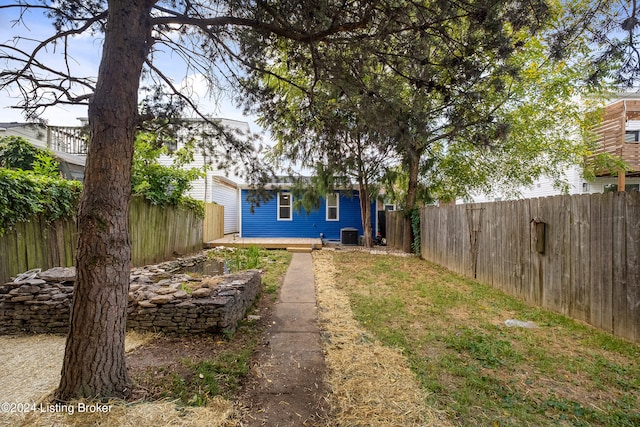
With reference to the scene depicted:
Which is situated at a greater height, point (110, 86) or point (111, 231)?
point (110, 86)

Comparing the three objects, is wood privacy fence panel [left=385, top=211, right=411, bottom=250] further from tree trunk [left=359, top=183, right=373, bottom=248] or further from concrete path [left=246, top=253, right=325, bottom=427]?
concrete path [left=246, top=253, right=325, bottom=427]

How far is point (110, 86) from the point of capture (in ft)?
6.89

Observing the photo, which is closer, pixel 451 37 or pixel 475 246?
pixel 451 37

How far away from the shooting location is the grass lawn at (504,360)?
2.15 metres

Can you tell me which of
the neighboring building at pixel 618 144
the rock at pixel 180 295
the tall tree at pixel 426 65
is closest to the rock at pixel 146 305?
the rock at pixel 180 295

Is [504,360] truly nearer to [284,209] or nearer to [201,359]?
[201,359]

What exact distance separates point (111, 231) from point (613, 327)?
506cm

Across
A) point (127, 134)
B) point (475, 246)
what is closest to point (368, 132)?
point (127, 134)

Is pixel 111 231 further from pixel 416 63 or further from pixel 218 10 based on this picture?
pixel 416 63

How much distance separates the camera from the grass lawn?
2148mm

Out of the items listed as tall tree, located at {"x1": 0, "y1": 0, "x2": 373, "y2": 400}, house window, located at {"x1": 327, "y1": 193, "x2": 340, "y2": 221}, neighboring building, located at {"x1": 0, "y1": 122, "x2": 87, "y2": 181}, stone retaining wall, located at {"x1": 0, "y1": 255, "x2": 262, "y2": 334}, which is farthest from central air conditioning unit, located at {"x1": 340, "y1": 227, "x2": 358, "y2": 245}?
tall tree, located at {"x1": 0, "y1": 0, "x2": 373, "y2": 400}

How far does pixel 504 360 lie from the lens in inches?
114

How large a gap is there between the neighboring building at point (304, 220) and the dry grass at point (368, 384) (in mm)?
10629

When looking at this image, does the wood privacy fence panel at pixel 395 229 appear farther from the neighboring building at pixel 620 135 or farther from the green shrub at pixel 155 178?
the green shrub at pixel 155 178
